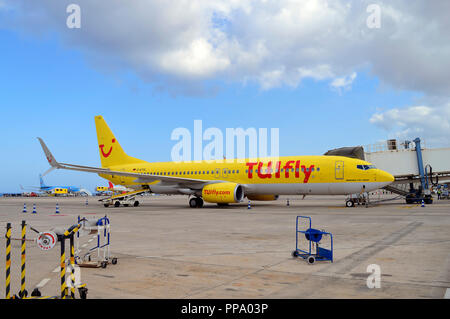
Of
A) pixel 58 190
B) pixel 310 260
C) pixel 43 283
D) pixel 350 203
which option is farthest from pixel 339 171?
pixel 58 190

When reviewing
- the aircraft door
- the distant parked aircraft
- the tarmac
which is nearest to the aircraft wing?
the aircraft door

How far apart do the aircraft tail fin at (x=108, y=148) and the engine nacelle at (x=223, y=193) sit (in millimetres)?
12670

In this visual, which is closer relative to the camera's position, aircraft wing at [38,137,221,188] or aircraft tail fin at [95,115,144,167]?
aircraft wing at [38,137,221,188]

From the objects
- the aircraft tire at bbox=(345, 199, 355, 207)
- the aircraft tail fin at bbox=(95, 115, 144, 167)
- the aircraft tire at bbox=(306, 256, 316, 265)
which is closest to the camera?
the aircraft tire at bbox=(306, 256, 316, 265)

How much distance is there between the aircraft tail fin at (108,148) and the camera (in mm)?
37031

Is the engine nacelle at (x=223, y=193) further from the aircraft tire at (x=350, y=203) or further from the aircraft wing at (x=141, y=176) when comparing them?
the aircraft tire at (x=350, y=203)

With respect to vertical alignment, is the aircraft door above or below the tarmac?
above

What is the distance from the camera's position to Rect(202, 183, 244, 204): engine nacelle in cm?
2675

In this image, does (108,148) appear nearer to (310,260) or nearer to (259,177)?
(259,177)

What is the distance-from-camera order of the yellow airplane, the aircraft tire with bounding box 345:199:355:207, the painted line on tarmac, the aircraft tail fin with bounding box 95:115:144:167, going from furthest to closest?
the aircraft tail fin with bounding box 95:115:144:167 < the aircraft tire with bounding box 345:199:355:207 < the yellow airplane < the painted line on tarmac

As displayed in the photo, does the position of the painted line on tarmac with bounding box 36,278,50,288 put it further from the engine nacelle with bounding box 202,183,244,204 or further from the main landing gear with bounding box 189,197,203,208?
the main landing gear with bounding box 189,197,203,208

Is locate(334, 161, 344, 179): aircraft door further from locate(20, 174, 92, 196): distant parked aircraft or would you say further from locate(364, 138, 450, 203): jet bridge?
locate(20, 174, 92, 196): distant parked aircraft

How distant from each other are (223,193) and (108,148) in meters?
16.4

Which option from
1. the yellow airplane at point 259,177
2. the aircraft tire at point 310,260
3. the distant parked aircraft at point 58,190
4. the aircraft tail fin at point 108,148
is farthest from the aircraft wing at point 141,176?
the distant parked aircraft at point 58,190
